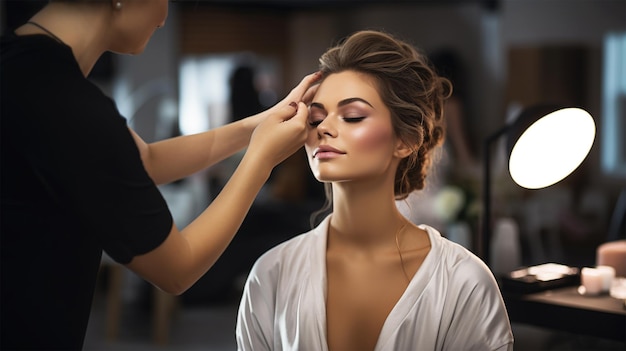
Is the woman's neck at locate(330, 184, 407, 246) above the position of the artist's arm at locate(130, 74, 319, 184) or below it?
below

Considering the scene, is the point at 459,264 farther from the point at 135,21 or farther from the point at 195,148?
the point at 135,21

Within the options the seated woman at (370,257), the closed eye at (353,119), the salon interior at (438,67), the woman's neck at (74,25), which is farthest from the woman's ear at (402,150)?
the salon interior at (438,67)

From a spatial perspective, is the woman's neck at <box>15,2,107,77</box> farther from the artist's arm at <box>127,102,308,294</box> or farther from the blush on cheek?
the blush on cheek

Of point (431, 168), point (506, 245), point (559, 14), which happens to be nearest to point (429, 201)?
point (506, 245)

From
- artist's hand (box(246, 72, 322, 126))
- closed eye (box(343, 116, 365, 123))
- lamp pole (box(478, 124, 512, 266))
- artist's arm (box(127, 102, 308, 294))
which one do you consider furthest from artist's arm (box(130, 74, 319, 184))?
lamp pole (box(478, 124, 512, 266))

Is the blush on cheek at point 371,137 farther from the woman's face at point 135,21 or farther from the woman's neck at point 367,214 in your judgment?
the woman's face at point 135,21

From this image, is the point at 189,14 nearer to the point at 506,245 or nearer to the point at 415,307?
the point at 506,245

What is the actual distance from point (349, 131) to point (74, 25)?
634mm

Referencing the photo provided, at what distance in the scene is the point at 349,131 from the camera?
5.27 ft

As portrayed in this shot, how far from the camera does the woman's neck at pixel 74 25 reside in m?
1.17

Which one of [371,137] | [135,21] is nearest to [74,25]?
[135,21]

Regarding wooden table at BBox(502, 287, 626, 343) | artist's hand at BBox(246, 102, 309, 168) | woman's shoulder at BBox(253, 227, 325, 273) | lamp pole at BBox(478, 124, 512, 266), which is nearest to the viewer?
artist's hand at BBox(246, 102, 309, 168)

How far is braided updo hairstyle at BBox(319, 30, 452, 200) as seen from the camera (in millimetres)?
1674

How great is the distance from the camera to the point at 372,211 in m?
1.71
